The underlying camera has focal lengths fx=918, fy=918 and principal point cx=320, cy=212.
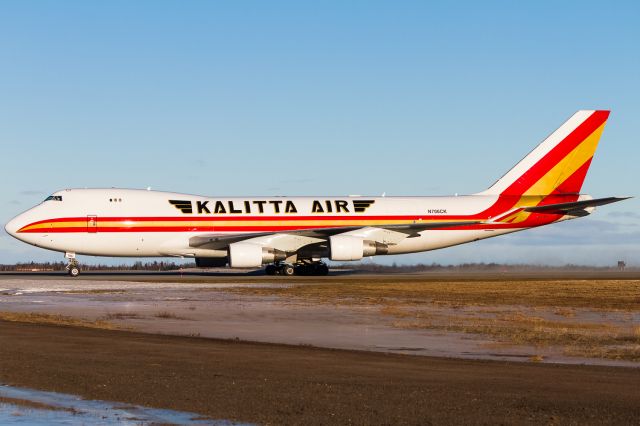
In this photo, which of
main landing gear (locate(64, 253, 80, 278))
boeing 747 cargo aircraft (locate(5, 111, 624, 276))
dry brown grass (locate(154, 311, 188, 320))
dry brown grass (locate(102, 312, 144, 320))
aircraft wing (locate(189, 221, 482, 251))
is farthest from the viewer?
main landing gear (locate(64, 253, 80, 278))

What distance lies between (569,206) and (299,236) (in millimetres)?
16575

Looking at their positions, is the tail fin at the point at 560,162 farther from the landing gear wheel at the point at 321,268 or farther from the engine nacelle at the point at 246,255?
the engine nacelle at the point at 246,255

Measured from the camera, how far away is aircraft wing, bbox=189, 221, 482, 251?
5284 cm

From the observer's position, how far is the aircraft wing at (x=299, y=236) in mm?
52844

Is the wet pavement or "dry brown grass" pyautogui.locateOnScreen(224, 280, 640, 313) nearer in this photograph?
the wet pavement

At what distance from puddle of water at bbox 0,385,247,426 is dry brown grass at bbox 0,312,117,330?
32.6 feet

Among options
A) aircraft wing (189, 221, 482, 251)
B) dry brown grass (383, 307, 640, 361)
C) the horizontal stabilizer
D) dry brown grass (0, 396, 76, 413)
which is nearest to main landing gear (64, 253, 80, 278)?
aircraft wing (189, 221, 482, 251)

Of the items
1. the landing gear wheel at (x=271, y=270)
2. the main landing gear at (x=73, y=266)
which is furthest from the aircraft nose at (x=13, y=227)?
the landing gear wheel at (x=271, y=270)

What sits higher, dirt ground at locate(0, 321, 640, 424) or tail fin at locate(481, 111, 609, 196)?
tail fin at locate(481, 111, 609, 196)

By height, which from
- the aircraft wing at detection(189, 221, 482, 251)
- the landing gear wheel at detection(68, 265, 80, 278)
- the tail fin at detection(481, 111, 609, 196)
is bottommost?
the landing gear wheel at detection(68, 265, 80, 278)

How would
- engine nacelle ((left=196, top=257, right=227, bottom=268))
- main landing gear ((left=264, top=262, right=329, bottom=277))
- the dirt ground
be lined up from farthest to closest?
main landing gear ((left=264, top=262, right=329, bottom=277)), engine nacelle ((left=196, top=257, right=227, bottom=268)), the dirt ground

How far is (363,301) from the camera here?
30.7 metres

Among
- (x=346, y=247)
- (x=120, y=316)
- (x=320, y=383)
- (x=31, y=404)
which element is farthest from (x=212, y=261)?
(x=31, y=404)

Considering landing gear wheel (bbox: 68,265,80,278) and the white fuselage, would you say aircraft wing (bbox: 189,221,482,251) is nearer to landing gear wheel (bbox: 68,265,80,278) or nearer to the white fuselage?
the white fuselage
